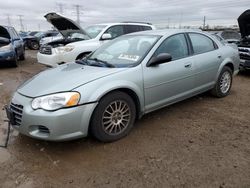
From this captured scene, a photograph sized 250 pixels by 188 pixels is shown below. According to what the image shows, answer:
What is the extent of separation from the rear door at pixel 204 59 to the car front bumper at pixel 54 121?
2.28 m

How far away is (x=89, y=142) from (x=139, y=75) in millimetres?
1180

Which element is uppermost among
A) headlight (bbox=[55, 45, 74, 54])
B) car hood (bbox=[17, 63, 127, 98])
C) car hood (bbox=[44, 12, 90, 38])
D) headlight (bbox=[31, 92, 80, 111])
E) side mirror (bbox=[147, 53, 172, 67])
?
car hood (bbox=[44, 12, 90, 38])

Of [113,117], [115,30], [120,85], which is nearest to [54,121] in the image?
[113,117]

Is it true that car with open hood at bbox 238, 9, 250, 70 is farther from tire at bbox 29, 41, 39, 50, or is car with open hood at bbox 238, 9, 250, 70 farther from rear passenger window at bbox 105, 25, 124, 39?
tire at bbox 29, 41, 39, 50

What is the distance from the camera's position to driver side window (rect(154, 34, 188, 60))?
166 inches

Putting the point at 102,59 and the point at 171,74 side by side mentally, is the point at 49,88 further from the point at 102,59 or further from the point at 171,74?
the point at 171,74

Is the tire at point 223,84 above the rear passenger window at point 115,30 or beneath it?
beneath

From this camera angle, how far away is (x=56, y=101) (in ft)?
10.4

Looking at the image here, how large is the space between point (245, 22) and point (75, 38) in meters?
5.58

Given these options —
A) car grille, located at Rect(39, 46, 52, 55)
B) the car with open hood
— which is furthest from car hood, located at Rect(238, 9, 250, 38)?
car grille, located at Rect(39, 46, 52, 55)

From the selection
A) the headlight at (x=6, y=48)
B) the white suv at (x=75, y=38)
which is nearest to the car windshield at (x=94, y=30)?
the white suv at (x=75, y=38)

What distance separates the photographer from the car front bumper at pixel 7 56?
983 cm

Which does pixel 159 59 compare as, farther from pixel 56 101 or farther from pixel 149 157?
pixel 56 101

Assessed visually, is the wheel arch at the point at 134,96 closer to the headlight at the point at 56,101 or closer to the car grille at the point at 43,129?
the headlight at the point at 56,101
